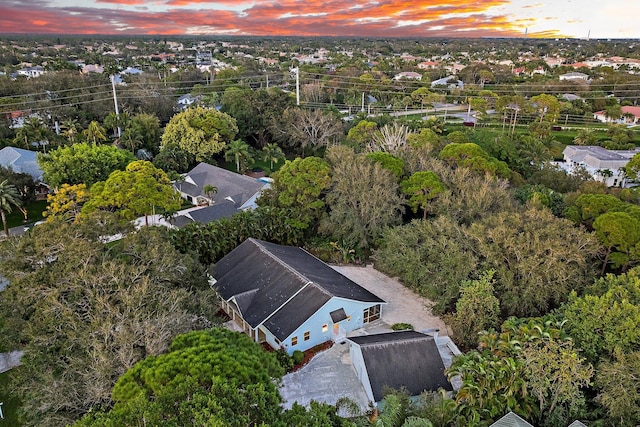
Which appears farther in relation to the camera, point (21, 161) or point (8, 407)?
point (21, 161)

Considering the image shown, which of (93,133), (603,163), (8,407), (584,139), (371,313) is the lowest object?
(8,407)

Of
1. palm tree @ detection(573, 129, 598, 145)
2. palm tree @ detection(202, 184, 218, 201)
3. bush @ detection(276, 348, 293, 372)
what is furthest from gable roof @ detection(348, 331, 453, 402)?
palm tree @ detection(573, 129, 598, 145)

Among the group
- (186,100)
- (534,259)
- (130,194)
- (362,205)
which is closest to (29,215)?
(130,194)

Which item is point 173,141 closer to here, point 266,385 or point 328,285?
point 328,285

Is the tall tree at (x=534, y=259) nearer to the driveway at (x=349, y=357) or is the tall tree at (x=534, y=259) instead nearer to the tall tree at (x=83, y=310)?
the driveway at (x=349, y=357)

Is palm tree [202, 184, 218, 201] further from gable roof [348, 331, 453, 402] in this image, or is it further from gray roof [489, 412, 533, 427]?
gray roof [489, 412, 533, 427]

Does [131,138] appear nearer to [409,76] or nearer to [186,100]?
[186,100]

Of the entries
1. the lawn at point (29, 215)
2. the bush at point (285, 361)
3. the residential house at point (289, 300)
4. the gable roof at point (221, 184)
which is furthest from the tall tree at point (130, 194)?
the bush at point (285, 361)
